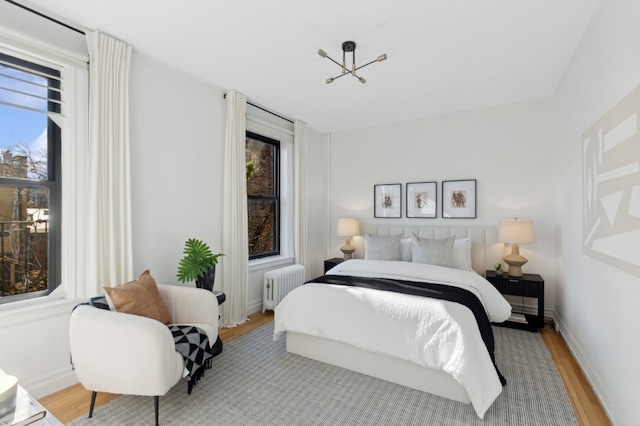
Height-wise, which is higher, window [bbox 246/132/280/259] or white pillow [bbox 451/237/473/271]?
window [bbox 246/132/280/259]

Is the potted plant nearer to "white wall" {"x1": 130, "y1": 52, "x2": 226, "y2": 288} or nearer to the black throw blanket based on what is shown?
"white wall" {"x1": 130, "y1": 52, "x2": 226, "y2": 288}

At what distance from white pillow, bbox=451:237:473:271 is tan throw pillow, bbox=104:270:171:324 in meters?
3.08

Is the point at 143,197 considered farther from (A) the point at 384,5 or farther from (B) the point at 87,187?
(A) the point at 384,5

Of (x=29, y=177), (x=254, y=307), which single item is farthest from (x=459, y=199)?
(x=29, y=177)

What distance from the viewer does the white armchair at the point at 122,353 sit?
1.76 meters

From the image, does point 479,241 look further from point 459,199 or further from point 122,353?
point 122,353

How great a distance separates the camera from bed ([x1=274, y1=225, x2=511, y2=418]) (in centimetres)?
204

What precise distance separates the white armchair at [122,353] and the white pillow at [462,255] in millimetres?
3071

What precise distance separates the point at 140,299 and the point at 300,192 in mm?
2847

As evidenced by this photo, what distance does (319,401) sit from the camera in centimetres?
215

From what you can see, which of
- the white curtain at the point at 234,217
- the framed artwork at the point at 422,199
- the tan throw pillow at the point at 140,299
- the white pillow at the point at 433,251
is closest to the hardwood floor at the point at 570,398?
the tan throw pillow at the point at 140,299

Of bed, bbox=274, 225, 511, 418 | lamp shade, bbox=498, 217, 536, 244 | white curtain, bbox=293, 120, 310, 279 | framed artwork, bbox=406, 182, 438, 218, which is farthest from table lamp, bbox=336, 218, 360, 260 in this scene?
lamp shade, bbox=498, 217, 536, 244

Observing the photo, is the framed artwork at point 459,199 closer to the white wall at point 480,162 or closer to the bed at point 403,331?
the white wall at point 480,162

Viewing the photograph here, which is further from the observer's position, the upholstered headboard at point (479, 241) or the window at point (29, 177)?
the upholstered headboard at point (479, 241)
